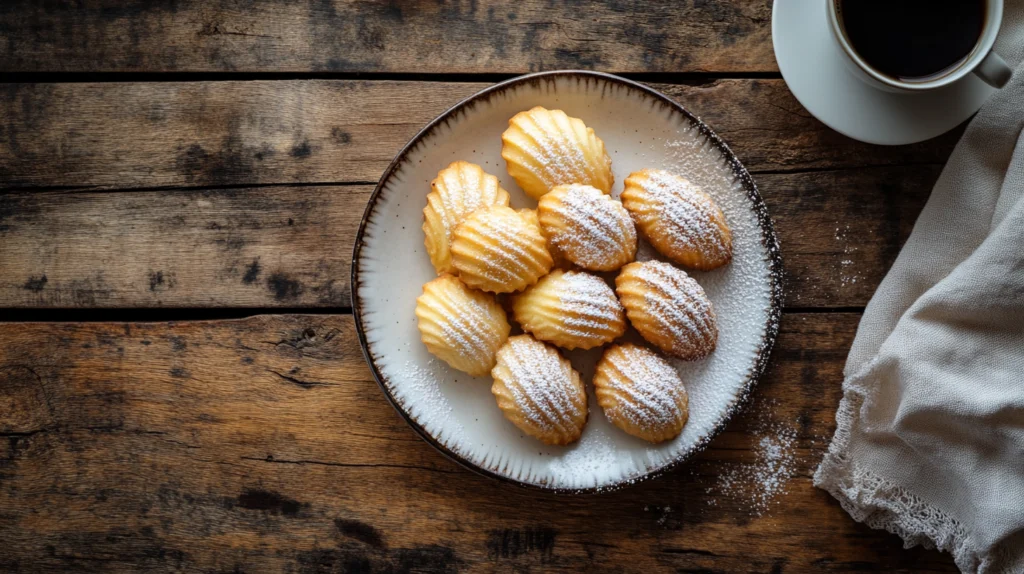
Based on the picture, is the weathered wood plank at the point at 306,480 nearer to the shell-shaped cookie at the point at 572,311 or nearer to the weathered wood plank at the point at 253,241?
the weathered wood plank at the point at 253,241

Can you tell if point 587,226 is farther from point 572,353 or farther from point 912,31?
point 912,31

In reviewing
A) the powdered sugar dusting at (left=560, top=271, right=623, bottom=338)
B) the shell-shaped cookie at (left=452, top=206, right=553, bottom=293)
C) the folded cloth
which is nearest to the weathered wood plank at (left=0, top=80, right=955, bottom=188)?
the folded cloth

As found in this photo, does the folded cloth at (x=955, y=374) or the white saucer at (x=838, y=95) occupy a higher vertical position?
the white saucer at (x=838, y=95)

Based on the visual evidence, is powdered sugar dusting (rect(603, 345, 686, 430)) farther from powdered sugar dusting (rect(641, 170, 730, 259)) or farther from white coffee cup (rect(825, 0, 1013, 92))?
white coffee cup (rect(825, 0, 1013, 92))

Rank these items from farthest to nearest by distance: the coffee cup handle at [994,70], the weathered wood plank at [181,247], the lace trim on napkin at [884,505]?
the weathered wood plank at [181,247] < the lace trim on napkin at [884,505] < the coffee cup handle at [994,70]

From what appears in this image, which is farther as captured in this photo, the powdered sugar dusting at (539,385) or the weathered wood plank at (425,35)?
the weathered wood plank at (425,35)

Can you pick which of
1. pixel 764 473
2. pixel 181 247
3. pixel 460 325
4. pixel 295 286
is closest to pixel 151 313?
pixel 181 247

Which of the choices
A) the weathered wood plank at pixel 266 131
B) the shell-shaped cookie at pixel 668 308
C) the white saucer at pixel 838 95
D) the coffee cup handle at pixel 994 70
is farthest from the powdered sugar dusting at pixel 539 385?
the coffee cup handle at pixel 994 70

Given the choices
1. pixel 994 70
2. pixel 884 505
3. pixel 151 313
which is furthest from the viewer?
pixel 151 313

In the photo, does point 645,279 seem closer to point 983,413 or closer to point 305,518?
point 983,413
